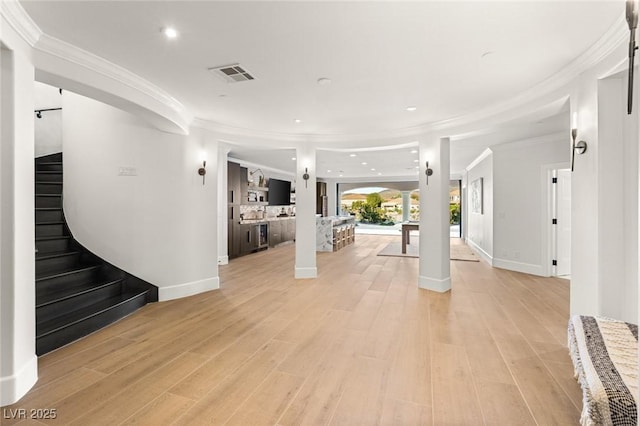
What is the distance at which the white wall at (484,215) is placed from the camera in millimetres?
6873

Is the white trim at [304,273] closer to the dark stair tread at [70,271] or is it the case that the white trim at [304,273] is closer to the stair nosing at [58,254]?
the dark stair tread at [70,271]

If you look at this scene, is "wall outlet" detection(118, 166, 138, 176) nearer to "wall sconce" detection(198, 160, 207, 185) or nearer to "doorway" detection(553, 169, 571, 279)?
"wall sconce" detection(198, 160, 207, 185)

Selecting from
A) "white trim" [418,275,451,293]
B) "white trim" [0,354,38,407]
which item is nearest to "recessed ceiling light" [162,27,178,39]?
"white trim" [0,354,38,407]

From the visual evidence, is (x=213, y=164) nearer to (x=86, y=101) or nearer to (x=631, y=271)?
(x=86, y=101)

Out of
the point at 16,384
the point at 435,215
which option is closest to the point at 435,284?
the point at 435,215

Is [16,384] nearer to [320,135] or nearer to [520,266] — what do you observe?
[320,135]

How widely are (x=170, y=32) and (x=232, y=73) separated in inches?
29.2

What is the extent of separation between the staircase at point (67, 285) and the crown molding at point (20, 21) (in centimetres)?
240

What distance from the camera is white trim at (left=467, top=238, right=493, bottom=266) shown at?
6.94m

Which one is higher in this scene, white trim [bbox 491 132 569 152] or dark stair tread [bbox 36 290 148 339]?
white trim [bbox 491 132 569 152]

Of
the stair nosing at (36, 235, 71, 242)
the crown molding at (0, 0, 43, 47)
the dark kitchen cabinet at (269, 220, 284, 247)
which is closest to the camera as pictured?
the crown molding at (0, 0, 43, 47)

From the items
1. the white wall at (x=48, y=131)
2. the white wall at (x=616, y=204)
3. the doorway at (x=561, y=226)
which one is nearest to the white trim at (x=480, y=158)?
the doorway at (x=561, y=226)

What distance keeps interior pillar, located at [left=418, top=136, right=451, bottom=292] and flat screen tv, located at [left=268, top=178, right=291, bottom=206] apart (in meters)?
6.37

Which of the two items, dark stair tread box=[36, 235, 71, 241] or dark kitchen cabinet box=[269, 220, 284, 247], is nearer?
dark stair tread box=[36, 235, 71, 241]
